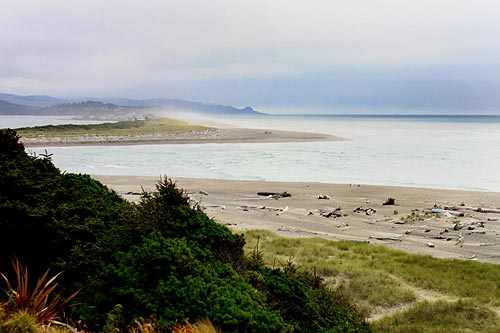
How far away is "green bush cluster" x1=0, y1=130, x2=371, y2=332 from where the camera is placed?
14.7 ft

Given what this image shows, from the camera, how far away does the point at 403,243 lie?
15055 mm

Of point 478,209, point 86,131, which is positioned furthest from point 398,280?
point 86,131

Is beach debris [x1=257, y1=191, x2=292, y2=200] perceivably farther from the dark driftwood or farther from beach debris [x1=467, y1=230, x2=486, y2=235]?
beach debris [x1=467, y1=230, x2=486, y2=235]

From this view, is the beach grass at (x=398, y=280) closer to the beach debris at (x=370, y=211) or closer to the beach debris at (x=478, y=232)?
the beach debris at (x=478, y=232)

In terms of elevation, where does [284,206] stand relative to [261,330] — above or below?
below

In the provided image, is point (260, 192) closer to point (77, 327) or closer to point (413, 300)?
point (413, 300)

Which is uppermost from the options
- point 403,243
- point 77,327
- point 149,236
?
point 149,236

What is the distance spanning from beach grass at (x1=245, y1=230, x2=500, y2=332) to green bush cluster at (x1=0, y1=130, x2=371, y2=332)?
2.50 metres

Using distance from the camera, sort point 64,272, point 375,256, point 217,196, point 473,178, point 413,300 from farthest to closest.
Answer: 1. point 473,178
2. point 217,196
3. point 375,256
4. point 413,300
5. point 64,272

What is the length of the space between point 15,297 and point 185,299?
4.59 ft

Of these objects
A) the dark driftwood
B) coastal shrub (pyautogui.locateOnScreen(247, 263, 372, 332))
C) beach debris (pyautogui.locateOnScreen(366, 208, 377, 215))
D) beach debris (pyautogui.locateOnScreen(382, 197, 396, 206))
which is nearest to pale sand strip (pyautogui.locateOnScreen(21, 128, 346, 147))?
the dark driftwood

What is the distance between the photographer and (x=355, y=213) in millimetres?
19875

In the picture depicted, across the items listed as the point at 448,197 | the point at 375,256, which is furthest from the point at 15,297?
the point at 448,197

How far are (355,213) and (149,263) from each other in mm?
15858
